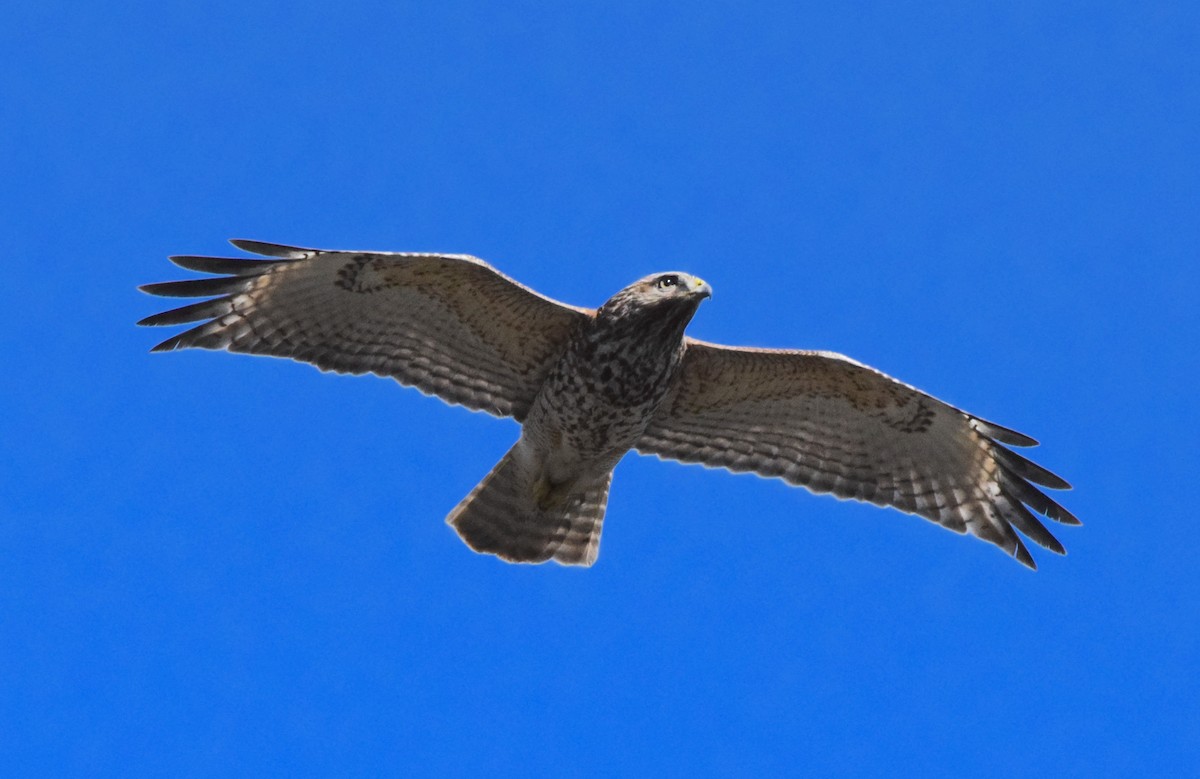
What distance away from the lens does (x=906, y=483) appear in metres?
11.2

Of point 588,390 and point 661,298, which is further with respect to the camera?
point 588,390

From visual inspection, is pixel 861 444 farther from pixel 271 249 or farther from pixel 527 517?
pixel 271 249

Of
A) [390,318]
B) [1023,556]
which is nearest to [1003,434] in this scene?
[1023,556]

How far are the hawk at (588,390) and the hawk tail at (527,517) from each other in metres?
0.01

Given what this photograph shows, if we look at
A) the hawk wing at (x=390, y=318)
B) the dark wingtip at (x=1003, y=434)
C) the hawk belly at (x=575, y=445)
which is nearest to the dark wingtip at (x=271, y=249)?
the hawk wing at (x=390, y=318)

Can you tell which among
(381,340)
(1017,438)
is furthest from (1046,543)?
(381,340)

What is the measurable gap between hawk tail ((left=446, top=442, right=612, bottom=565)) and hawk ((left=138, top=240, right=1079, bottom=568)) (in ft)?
0.03

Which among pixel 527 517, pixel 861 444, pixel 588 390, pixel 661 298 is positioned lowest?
pixel 527 517

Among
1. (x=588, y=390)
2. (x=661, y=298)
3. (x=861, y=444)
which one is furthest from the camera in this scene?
(x=861, y=444)

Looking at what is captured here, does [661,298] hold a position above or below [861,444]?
below

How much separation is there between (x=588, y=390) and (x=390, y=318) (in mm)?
1432

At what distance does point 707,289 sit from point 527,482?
6.87 feet

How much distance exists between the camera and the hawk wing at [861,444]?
10.8m

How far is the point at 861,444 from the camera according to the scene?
11125mm
